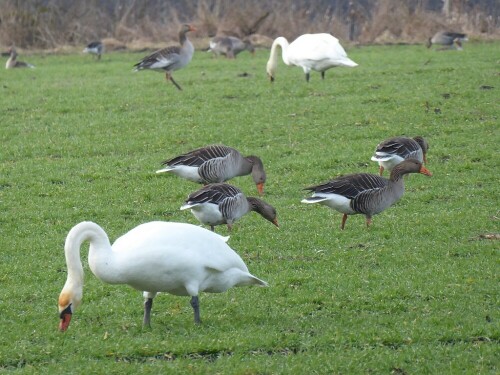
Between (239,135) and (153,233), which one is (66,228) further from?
(239,135)

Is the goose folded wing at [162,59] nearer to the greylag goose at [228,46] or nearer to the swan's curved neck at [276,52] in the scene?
the swan's curved neck at [276,52]

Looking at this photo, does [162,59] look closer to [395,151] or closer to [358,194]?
[395,151]

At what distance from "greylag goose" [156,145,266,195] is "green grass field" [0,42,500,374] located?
1.34 feet

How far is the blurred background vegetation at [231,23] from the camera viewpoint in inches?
1420

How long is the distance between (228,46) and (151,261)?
82.0 ft

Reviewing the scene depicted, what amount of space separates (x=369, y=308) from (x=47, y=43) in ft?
99.7

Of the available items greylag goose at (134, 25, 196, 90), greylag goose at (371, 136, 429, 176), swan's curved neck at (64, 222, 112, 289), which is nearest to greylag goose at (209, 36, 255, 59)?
greylag goose at (134, 25, 196, 90)

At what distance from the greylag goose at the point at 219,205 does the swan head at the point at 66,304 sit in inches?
133

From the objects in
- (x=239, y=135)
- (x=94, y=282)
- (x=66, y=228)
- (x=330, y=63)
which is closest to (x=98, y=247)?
(x=94, y=282)

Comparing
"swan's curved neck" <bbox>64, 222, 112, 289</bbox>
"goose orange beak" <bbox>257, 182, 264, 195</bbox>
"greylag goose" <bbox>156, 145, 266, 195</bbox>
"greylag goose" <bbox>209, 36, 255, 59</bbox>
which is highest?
"swan's curved neck" <bbox>64, 222, 112, 289</bbox>

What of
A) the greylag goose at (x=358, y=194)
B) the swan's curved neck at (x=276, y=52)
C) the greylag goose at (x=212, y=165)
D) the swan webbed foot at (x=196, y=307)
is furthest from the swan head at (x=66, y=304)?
the swan's curved neck at (x=276, y=52)

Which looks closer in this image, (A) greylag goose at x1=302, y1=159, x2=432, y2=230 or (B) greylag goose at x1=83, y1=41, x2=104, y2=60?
(A) greylag goose at x1=302, y1=159, x2=432, y2=230

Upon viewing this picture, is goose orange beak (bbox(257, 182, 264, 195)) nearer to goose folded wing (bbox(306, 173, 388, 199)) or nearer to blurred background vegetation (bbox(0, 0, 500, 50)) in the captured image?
goose folded wing (bbox(306, 173, 388, 199))

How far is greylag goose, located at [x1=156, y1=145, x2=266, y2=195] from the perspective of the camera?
12.7 meters
